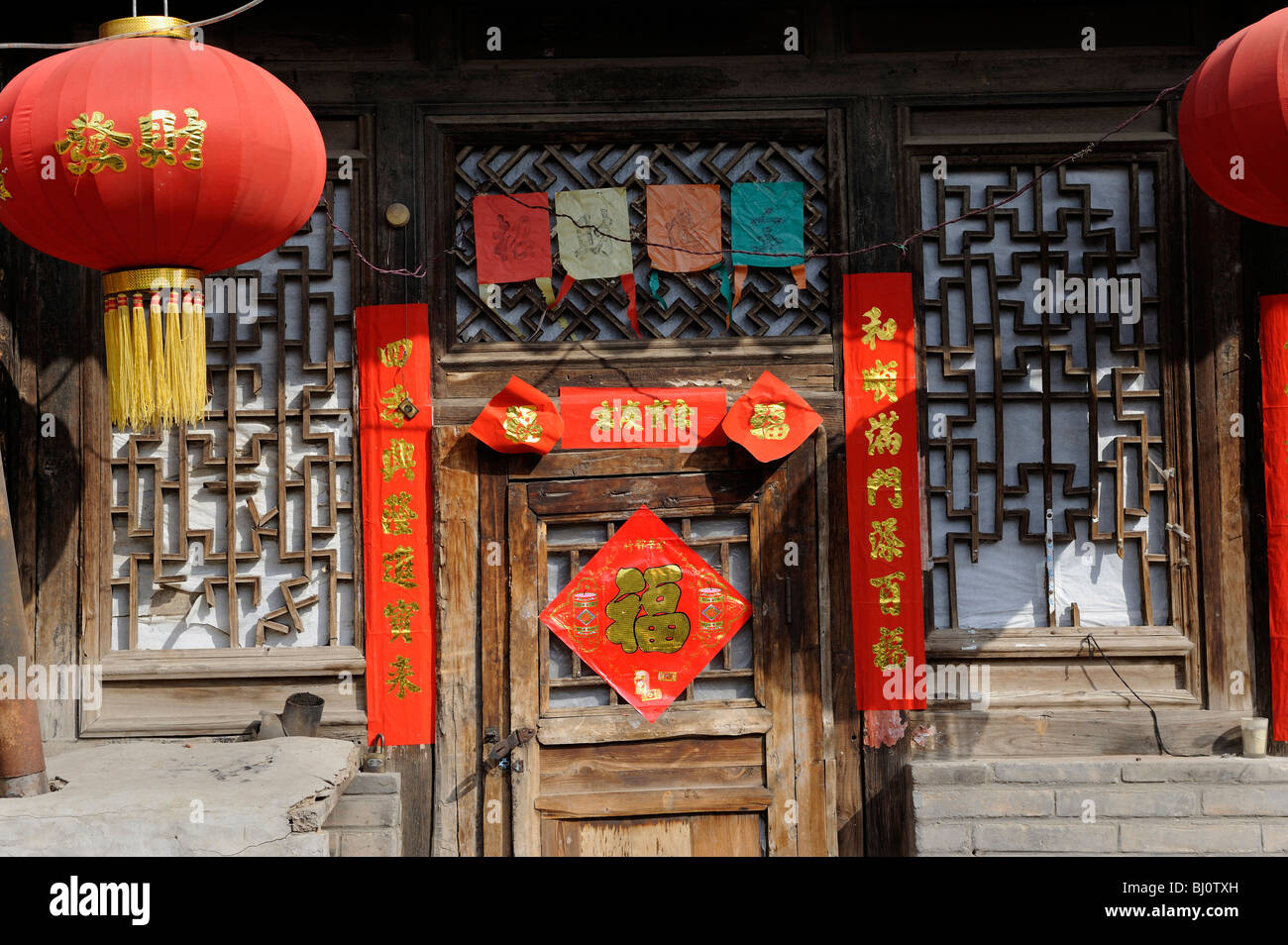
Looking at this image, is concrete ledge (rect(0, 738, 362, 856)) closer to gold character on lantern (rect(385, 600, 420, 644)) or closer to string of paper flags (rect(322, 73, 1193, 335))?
gold character on lantern (rect(385, 600, 420, 644))

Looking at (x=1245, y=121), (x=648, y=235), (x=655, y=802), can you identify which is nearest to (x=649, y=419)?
(x=648, y=235)

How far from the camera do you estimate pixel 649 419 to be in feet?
14.4

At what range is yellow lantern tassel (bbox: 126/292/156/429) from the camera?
10.4ft

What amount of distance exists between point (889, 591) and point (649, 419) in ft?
4.00

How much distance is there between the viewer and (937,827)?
161 inches

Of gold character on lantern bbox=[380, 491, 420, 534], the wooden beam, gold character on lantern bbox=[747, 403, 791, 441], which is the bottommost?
the wooden beam

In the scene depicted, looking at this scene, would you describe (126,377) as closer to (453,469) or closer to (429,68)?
(453,469)

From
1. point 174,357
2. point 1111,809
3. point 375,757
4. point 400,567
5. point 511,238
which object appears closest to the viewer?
point 174,357

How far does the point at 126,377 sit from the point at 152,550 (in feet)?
4.54

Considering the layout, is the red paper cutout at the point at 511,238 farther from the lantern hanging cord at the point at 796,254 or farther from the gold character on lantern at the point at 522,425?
the gold character on lantern at the point at 522,425

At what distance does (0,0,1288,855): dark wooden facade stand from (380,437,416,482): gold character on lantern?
13cm

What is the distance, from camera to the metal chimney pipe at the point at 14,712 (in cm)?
345

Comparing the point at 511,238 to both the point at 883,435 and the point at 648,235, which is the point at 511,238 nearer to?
the point at 648,235

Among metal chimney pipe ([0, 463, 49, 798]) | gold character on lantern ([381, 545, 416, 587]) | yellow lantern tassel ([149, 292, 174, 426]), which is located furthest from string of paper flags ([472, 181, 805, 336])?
metal chimney pipe ([0, 463, 49, 798])
